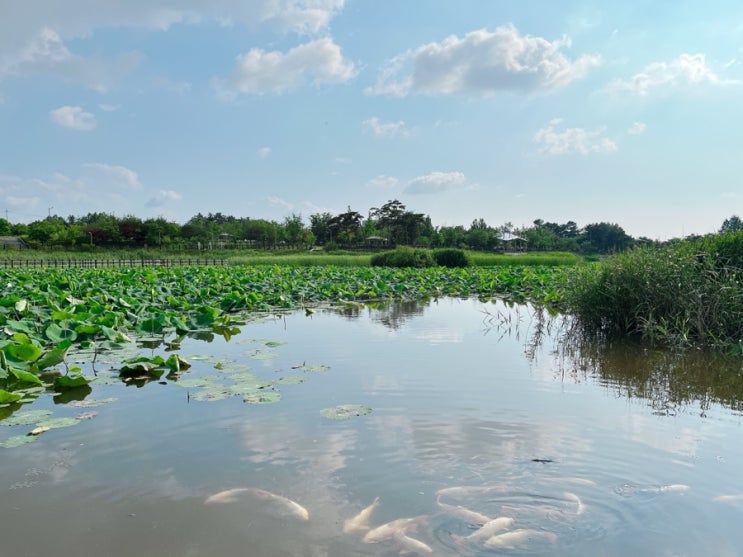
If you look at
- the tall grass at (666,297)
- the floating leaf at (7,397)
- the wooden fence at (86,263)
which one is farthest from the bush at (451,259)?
the floating leaf at (7,397)

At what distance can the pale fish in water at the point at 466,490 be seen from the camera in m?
2.82

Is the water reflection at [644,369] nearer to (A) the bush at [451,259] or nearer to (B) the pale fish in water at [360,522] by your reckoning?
(B) the pale fish in water at [360,522]

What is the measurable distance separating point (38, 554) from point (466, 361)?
181 inches

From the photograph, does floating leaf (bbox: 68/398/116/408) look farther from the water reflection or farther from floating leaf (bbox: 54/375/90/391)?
the water reflection

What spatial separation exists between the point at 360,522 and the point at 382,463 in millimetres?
677

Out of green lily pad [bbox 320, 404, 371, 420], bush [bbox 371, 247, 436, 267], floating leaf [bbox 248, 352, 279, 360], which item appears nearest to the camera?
green lily pad [bbox 320, 404, 371, 420]

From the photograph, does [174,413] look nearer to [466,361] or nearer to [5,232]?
[466,361]

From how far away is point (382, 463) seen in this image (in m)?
3.23

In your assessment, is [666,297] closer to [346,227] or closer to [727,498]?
[727,498]

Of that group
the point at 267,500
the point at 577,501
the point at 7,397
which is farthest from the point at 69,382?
the point at 577,501

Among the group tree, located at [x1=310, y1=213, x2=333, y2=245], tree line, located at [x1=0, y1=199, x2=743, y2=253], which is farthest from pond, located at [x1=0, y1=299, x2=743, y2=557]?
tree, located at [x1=310, y1=213, x2=333, y2=245]

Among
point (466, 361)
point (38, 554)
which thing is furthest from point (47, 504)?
point (466, 361)

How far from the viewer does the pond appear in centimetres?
244

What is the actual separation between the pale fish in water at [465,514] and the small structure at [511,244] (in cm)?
5085
